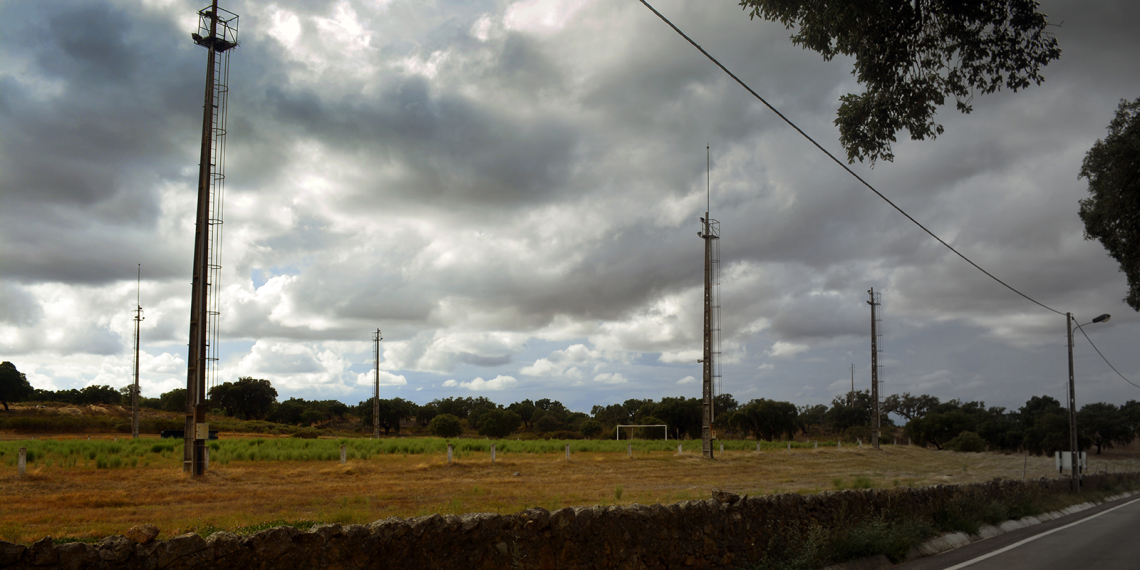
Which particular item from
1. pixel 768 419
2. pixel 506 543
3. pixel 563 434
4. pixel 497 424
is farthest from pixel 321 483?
pixel 768 419

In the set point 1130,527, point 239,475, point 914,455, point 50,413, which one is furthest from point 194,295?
point 50,413

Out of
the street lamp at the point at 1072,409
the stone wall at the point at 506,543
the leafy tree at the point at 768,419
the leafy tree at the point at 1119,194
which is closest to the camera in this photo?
the stone wall at the point at 506,543

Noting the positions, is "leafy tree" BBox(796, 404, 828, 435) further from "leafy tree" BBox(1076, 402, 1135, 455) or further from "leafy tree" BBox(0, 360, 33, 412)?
"leafy tree" BBox(0, 360, 33, 412)

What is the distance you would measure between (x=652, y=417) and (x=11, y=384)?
74.7 m

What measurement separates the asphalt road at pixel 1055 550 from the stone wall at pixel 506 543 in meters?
2.14

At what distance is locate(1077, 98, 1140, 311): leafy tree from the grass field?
9178mm

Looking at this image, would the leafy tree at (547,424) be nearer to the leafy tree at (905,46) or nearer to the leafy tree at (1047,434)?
the leafy tree at (1047,434)

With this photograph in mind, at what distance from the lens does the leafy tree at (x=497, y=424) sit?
83.2 meters

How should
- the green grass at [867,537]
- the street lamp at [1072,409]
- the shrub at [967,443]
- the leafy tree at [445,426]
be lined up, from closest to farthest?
1. the green grass at [867,537]
2. the street lamp at [1072,409]
3. the shrub at [967,443]
4. the leafy tree at [445,426]

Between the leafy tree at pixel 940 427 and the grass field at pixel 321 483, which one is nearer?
the grass field at pixel 321 483

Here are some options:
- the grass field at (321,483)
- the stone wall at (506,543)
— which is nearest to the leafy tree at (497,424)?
the grass field at (321,483)

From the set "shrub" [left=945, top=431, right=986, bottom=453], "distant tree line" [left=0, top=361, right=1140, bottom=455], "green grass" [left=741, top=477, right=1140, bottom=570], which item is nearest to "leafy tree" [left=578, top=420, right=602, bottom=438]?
"distant tree line" [left=0, top=361, right=1140, bottom=455]

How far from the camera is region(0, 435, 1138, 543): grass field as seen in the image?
46.3 ft

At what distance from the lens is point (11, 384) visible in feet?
269
